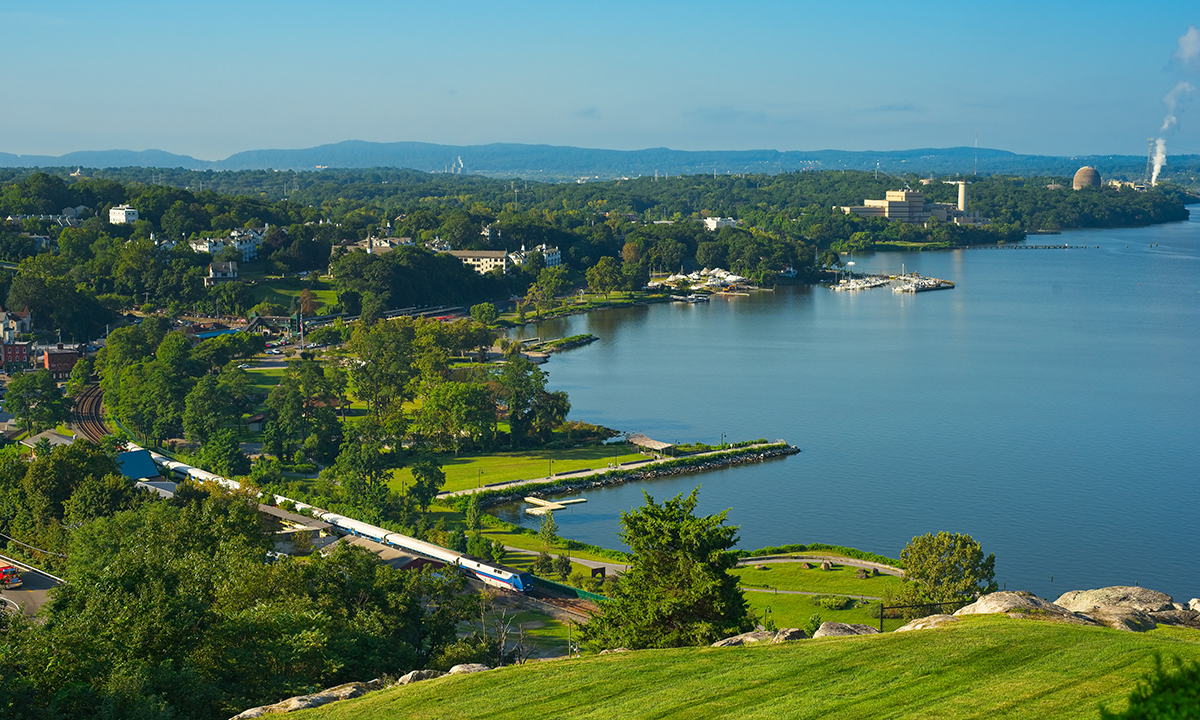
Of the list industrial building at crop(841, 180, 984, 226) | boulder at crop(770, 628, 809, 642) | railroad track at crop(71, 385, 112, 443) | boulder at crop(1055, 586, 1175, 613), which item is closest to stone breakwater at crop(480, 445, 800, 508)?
railroad track at crop(71, 385, 112, 443)

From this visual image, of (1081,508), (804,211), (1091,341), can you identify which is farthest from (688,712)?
(804,211)

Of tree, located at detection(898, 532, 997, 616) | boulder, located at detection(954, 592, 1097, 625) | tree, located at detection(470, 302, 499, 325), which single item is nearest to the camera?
boulder, located at detection(954, 592, 1097, 625)

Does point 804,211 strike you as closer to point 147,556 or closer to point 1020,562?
point 1020,562

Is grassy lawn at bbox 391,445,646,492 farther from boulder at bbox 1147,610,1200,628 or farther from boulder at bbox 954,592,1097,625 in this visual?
boulder at bbox 1147,610,1200,628

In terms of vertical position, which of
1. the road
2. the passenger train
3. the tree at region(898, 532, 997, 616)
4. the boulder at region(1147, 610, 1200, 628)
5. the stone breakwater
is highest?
the boulder at region(1147, 610, 1200, 628)

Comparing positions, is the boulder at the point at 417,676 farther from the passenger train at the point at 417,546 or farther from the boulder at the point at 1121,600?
the passenger train at the point at 417,546

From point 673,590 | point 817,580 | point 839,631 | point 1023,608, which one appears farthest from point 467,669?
point 817,580

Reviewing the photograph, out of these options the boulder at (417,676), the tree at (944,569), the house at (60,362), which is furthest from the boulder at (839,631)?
the house at (60,362)
